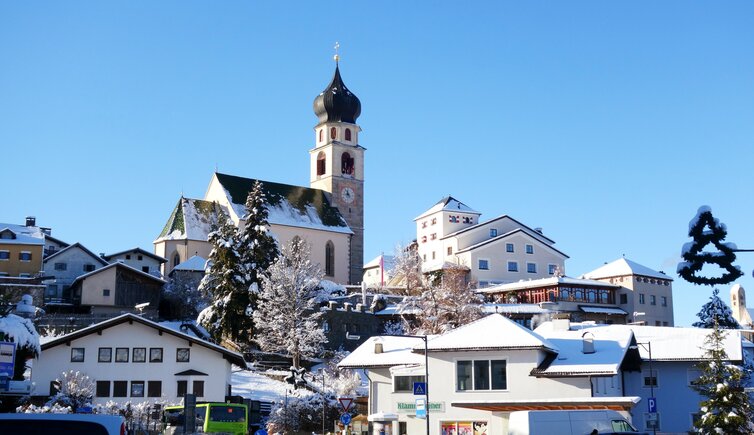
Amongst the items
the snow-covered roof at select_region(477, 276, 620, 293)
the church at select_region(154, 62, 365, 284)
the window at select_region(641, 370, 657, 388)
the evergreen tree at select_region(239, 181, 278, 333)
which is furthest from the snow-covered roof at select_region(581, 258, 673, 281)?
the window at select_region(641, 370, 657, 388)

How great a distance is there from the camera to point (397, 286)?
89625 millimetres

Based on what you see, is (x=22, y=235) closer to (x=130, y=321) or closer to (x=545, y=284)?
(x=130, y=321)

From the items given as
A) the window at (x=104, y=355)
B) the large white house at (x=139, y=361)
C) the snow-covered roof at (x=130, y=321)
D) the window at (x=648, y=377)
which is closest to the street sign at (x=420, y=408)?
the window at (x=648, y=377)

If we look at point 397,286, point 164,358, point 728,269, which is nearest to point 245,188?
point 397,286

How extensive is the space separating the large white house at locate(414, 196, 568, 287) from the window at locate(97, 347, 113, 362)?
4509 cm

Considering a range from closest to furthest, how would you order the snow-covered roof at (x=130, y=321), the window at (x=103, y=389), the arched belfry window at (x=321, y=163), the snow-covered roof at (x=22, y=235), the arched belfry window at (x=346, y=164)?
1. the snow-covered roof at (x=130, y=321)
2. the window at (x=103, y=389)
3. the snow-covered roof at (x=22, y=235)
4. the arched belfry window at (x=346, y=164)
5. the arched belfry window at (x=321, y=163)

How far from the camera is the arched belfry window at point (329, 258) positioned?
101250mm

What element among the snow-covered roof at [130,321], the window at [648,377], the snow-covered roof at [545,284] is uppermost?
the snow-covered roof at [545,284]

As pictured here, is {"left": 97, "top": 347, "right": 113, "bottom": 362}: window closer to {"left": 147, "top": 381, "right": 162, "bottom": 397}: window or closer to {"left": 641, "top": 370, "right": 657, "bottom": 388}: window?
{"left": 147, "top": 381, "right": 162, "bottom": 397}: window

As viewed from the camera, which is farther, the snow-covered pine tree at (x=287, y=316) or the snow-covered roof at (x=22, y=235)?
the snow-covered roof at (x=22, y=235)

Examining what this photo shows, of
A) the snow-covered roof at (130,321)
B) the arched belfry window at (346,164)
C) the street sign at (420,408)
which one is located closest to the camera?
the street sign at (420,408)

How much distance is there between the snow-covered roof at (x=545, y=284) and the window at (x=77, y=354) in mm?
44280

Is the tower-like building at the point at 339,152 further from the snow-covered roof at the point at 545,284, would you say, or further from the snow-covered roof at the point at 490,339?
the snow-covered roof at the point at 490,339

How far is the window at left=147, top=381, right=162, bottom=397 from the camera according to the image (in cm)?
5081
